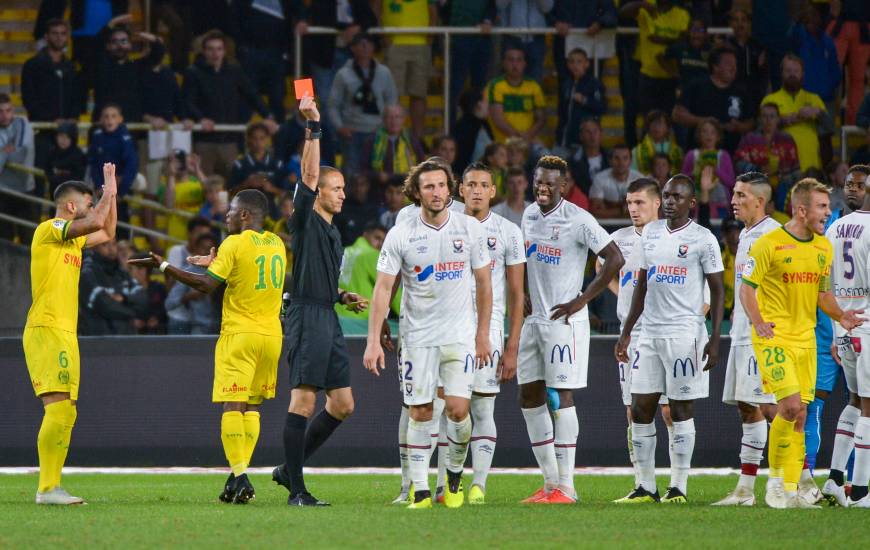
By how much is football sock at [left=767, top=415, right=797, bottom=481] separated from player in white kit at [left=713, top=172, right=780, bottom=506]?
0.57 m

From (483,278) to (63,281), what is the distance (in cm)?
319

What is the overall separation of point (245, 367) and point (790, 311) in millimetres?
3973

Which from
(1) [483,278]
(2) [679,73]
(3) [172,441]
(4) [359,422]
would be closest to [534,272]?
(1) [483,278]

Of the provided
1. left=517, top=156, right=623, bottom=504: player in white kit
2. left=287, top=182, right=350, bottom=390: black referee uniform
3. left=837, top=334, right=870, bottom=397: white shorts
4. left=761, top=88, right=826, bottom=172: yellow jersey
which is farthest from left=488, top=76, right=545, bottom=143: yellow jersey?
left=287, top=182, right=350, bottom=390: black referee uniform

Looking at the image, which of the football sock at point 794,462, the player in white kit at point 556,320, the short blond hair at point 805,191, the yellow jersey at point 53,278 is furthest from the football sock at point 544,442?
the yellow jersey at point 53,278

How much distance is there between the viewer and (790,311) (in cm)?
1025

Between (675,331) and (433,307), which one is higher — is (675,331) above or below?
below

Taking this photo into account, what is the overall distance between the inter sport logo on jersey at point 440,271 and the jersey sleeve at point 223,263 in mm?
1492

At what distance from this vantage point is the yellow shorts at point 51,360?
34.7 feet

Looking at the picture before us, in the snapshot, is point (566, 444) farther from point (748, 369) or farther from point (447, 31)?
point (447, 31)

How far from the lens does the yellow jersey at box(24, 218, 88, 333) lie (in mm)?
10727

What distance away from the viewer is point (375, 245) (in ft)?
53.0

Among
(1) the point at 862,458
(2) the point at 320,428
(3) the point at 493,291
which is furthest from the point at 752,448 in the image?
(2) the point at 320,428

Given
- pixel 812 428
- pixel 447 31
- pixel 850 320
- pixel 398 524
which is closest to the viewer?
pixel 398 524
